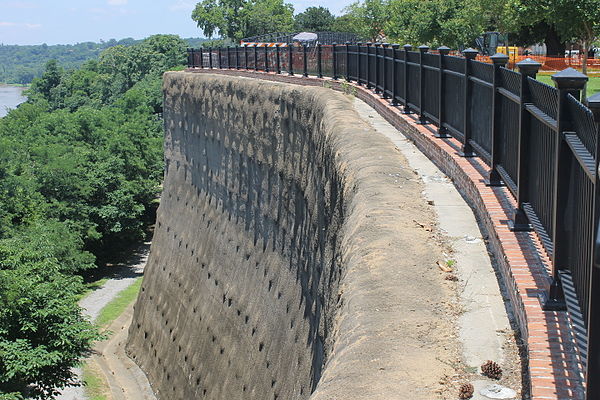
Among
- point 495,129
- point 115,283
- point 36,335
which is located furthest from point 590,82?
point 115,283

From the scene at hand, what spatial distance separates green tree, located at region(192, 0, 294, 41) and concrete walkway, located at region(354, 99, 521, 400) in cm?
9346

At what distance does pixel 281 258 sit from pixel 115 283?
24290 millimetres

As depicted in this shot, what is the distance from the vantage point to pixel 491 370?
4.95 m

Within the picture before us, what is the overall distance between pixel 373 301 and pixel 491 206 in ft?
7.35

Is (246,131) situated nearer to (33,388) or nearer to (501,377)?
(33,388)

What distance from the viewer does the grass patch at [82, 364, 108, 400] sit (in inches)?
929

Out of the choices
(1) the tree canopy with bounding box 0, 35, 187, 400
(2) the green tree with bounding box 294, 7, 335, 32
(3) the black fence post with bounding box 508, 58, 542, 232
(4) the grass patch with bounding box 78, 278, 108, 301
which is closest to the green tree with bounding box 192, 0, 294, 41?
(2) the green tree with bounding box 294, 7, 335, 32

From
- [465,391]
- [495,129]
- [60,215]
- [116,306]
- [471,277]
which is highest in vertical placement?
[495,129]

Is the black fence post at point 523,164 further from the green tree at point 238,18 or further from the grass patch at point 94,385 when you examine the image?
the green tree at point 238,18

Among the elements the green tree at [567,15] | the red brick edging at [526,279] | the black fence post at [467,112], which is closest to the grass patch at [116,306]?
the green tree at [567,15]

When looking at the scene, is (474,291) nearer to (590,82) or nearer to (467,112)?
(467,112)

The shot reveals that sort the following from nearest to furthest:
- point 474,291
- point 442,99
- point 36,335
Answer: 1. point 474,291
2. point 442,99
3. point 36,335

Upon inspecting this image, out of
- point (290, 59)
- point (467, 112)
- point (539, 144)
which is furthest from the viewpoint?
point (290, 59)

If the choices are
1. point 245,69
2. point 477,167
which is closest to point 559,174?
point 477,167
